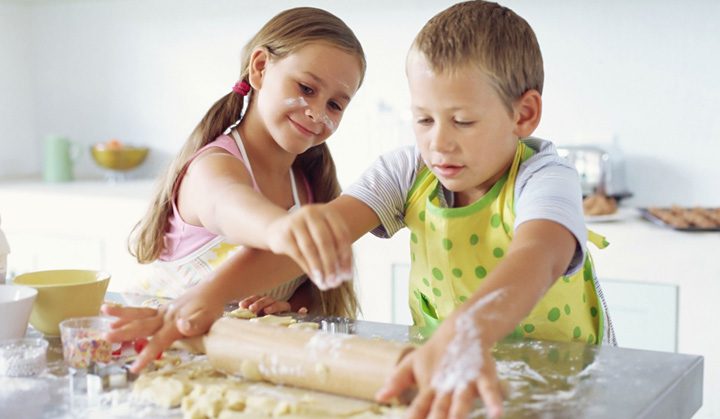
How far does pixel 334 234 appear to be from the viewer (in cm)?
82

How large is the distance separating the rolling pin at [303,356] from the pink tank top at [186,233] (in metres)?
0.41

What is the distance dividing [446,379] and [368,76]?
216cm

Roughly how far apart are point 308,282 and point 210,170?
29 cm

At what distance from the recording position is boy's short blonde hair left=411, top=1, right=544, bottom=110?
39.6 inches

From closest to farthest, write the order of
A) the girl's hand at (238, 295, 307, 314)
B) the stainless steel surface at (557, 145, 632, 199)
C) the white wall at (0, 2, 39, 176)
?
the girl's hand at (238, 295, 307, 314) → the stainless steel surface at (557, 145, 632, 199) → the white wall at (0, 2, 39, 176)

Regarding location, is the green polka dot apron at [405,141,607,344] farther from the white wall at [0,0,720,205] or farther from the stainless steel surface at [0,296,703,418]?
the white wall at [0,0,720,205]

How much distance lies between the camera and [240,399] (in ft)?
2.61

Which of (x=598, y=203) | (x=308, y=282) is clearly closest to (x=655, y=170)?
(x=598, y=203)

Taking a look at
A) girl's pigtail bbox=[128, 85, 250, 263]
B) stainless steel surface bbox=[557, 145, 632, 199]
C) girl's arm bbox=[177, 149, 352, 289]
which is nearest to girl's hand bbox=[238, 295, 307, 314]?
A: girl's arm bbox=[177, 149, 352, 289]

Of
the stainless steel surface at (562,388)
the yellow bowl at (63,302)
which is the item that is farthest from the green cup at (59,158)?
the stainless steel surface at (562,388)

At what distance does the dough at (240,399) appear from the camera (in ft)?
2.54

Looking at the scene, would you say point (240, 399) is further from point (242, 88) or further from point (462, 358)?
point (242, 88)

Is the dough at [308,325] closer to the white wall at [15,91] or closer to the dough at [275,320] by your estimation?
the dough at [275,320]

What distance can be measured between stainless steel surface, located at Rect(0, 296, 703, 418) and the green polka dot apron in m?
0.12
